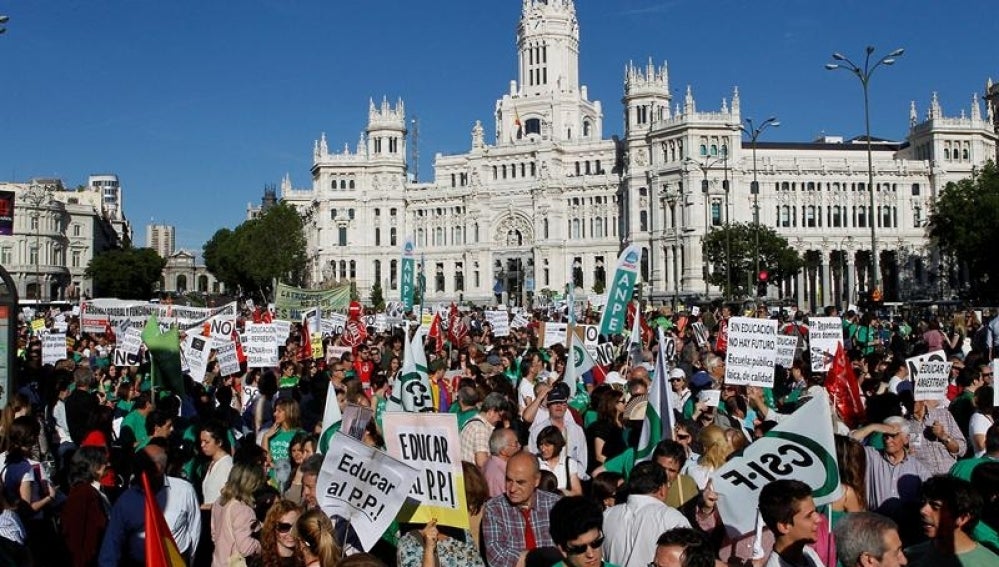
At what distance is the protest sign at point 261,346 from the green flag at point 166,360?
8.55ft

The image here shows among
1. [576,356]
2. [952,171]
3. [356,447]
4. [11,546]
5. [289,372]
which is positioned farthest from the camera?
[952,171]

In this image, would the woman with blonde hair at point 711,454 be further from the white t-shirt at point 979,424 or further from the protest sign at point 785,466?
the white t-shirt at point 979,424

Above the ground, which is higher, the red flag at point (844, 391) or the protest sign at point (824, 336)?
the protest sign at point (824, 336)

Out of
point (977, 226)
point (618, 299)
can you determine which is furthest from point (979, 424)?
point (977, 226)

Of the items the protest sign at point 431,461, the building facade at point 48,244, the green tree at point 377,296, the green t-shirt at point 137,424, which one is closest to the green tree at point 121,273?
the building facade at point 48,244

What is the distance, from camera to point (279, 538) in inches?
235

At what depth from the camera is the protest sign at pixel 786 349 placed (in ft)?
51.6

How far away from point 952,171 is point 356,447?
88.8 meters

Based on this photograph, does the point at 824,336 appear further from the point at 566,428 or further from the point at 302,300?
the point at 302,300

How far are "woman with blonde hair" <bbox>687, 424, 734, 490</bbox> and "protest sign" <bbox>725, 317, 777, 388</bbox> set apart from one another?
15.1 feet

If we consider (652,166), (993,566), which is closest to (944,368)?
(993,566)

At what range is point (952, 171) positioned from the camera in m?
85.8

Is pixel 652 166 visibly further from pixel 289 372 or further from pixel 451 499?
pixel 451 499

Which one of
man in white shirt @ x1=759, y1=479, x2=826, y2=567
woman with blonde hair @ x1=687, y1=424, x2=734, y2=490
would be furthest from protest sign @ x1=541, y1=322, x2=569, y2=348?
man in white shirt @ x1=759, y1=479, x2=826, y2=567
